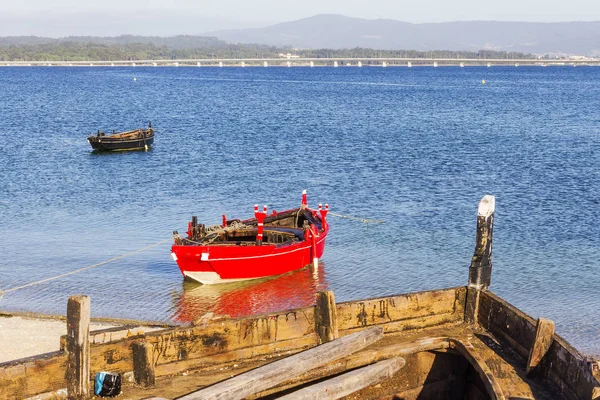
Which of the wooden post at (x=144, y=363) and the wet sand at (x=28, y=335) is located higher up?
the wooden post at (x=144, y=363)

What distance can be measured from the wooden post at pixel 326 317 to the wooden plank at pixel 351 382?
1.14 m

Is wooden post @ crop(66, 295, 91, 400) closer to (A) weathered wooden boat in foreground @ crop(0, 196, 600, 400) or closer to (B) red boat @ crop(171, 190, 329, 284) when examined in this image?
(A) weathered wooden boat in foreground @ crop(0, 196, 600, 400)

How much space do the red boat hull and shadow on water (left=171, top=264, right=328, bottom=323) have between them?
0.87ft

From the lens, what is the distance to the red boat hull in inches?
944

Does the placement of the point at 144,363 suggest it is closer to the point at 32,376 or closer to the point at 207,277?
the point at 32,376

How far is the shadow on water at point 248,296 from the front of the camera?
2314 centimetres

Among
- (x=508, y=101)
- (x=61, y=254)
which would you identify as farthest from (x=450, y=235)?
(x=508, y=101)

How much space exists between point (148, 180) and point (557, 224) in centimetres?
2211

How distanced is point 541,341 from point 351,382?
3004mm

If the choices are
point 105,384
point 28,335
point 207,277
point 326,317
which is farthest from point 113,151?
point 105,384

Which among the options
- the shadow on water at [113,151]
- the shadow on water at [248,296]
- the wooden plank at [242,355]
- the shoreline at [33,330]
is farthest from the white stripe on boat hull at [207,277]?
the shadow on water at [113,151]

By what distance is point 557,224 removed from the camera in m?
34.0

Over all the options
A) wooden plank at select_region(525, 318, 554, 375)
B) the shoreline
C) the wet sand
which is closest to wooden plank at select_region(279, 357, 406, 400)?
wooden plank at select_region(525, 318, 554, 375)

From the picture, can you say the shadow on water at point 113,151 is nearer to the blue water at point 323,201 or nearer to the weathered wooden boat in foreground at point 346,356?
the blue water at point 323,201
